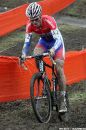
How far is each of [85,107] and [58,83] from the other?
1374 millimetres

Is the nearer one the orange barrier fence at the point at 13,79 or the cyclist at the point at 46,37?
the cyclist at the point at 46,37

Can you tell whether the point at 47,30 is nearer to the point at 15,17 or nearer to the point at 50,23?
the point at 50,23

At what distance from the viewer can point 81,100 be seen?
11.5 meters

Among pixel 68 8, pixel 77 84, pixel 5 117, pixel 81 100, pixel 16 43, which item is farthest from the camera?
pixel 68 8

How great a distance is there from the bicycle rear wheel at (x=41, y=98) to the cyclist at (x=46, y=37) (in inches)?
16.7

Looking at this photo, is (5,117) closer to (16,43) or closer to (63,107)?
(63,107)

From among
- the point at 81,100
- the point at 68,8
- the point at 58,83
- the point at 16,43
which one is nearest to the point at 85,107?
the point at 81,100

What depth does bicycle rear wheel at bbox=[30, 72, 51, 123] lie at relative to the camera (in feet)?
29.3

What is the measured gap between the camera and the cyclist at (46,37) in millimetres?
9164

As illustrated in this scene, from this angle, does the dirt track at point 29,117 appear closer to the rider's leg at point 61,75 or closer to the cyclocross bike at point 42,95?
the cyclocross bike at point 42,95

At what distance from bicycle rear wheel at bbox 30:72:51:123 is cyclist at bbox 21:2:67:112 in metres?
0.43

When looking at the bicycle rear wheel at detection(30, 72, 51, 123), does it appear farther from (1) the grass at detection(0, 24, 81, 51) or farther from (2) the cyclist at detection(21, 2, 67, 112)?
(1) the grass at detection(0, 24, 81, 51)

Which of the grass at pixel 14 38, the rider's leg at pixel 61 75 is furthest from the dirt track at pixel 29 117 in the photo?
the grass at pixel 14 38

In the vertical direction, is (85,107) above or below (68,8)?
below
